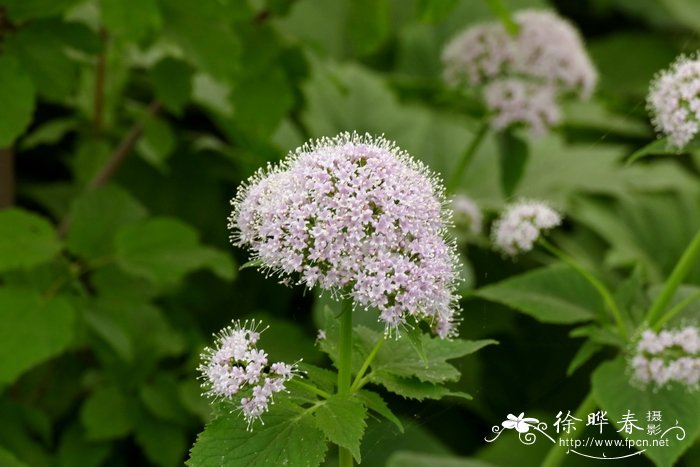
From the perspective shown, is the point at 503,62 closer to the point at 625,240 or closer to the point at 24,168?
the point at 625,240

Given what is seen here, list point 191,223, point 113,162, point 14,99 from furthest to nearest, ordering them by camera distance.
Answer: point 191,223 → point 113,162 → point 14,99

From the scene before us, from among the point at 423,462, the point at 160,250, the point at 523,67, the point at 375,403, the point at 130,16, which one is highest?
the point at 523,67

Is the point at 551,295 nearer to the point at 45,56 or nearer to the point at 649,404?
the point at 649,404

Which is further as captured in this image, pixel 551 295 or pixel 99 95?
pixel 99 95

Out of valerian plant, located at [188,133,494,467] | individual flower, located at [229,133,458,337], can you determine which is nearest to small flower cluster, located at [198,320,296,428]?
valerian plant, located at [188,133,494,467]

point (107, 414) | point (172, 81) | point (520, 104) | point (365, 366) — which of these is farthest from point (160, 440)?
point (520, 104)

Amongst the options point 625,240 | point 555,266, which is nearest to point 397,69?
point 625,240

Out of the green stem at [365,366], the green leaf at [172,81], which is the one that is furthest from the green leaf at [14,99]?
the green stem at [365,366]
